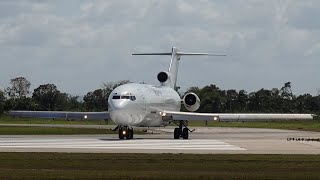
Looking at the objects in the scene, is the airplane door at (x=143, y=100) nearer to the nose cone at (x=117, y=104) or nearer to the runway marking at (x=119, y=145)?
the nose cone at (x=117, y=104)

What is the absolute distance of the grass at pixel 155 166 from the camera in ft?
81.7

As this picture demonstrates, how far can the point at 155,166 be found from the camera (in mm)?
28453

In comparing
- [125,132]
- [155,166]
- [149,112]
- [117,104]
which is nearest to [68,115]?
[149,112]

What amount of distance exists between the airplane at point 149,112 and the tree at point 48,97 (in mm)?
84626

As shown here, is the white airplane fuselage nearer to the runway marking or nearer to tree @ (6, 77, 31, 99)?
the runway marking

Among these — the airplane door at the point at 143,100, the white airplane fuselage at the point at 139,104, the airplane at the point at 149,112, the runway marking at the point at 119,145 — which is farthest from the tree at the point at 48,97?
the runway marking at the point at 119,145

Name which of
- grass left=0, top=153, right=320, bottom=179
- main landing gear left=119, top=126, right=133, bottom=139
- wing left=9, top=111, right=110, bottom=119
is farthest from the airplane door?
grass left=0, top=153, right=320, bottom=179

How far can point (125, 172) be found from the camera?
84.9 ft

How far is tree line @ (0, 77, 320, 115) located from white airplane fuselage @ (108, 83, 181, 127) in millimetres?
73763

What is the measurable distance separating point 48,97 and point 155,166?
134502mm

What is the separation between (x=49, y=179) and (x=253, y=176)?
6.03 metres

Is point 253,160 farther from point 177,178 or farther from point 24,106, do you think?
point 24,106

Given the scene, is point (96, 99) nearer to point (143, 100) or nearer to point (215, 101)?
point (215, 101)

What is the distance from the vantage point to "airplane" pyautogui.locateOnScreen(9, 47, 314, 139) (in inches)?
2090
